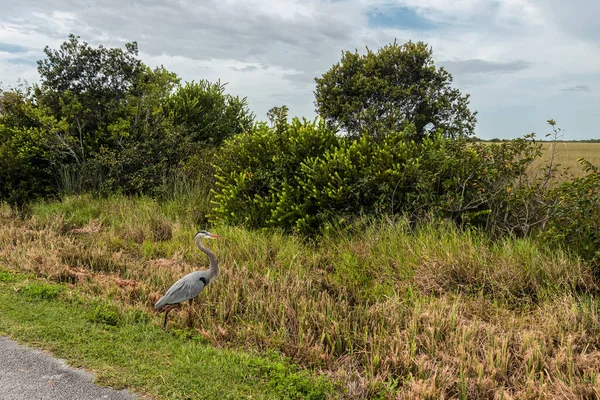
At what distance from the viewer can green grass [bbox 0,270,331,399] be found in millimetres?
3740

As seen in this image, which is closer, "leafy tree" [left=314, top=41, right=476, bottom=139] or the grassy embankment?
the grassy embankment

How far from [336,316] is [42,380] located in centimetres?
287

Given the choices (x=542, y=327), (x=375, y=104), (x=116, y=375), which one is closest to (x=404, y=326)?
(x=542, y=327)

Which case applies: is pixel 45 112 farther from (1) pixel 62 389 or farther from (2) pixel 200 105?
(1) pixel 62 389

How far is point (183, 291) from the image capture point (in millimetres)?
4883

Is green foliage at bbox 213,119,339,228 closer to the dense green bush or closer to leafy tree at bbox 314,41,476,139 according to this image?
the dense green bush

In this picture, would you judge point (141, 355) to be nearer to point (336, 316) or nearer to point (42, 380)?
point (42, 380)

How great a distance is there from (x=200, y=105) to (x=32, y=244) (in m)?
9.28

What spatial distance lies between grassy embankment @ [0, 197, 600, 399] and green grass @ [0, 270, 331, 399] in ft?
0.05

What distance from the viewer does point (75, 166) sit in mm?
12492

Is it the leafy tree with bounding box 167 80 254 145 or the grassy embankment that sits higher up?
the leafy tree with bounding box 167 80 254 145

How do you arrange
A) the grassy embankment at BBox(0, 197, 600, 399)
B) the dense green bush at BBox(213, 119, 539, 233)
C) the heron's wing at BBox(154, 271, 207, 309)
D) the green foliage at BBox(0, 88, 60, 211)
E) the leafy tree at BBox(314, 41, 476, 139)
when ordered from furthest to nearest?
the leafy tree at BBox(314, 41, 476, 139)
the green foliage at BBox(0, 88, 60, 211)
the dense green bush at BBox(213, 119, 539, 233)
the heron's wing at BBox(154, 271, 207, 309)
the grassy embankment at BBox(0, 197, 600, 399)

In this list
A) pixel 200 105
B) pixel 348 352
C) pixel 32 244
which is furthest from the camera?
pixel 200 105

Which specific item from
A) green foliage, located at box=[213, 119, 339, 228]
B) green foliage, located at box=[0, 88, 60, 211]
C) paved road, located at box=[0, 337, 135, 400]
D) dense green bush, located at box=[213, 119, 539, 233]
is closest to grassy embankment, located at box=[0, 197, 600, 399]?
paved road, located at box=[0, 337, 135, 400]
